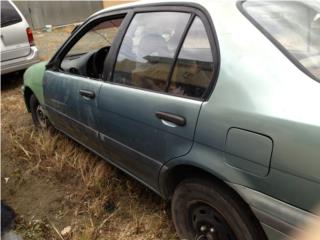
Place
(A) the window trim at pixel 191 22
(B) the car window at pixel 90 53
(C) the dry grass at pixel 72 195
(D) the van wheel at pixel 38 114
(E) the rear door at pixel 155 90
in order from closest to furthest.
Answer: (A) the window trim at pixel 191 22 → (E) the rear door at pixel 155 90 → (C) the dry grass at pixel 72 195 → (B) the car window at pixel 90 53 → (D) the van wheel at pixel 38 114

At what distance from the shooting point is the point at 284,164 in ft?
5.73

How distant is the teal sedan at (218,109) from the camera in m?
1.78

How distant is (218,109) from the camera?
2055 millimetres

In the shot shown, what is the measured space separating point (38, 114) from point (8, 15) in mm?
3221

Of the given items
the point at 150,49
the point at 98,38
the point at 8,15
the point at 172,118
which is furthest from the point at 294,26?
the point at 8,15

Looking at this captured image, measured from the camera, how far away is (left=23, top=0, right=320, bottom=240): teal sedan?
69.9 inches

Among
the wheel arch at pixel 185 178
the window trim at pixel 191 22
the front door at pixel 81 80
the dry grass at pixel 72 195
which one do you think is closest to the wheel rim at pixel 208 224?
the wheel arch at pixel 185 178

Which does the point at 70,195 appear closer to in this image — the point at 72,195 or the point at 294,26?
the point at 72,195

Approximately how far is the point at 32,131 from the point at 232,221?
11.6 ft

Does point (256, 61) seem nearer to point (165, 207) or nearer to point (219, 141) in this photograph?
point (219, 141)

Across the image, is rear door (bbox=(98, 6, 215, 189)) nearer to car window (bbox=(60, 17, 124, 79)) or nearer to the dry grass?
the dry grass

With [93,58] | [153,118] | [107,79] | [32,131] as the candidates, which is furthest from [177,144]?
[32,131]

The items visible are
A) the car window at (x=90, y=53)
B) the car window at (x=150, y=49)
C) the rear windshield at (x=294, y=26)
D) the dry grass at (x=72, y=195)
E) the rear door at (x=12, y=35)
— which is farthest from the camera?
the rear door at (x=12, y=35)

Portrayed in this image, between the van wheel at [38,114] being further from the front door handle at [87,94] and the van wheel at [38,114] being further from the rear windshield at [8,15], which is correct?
the rear windshield at [8,15]
